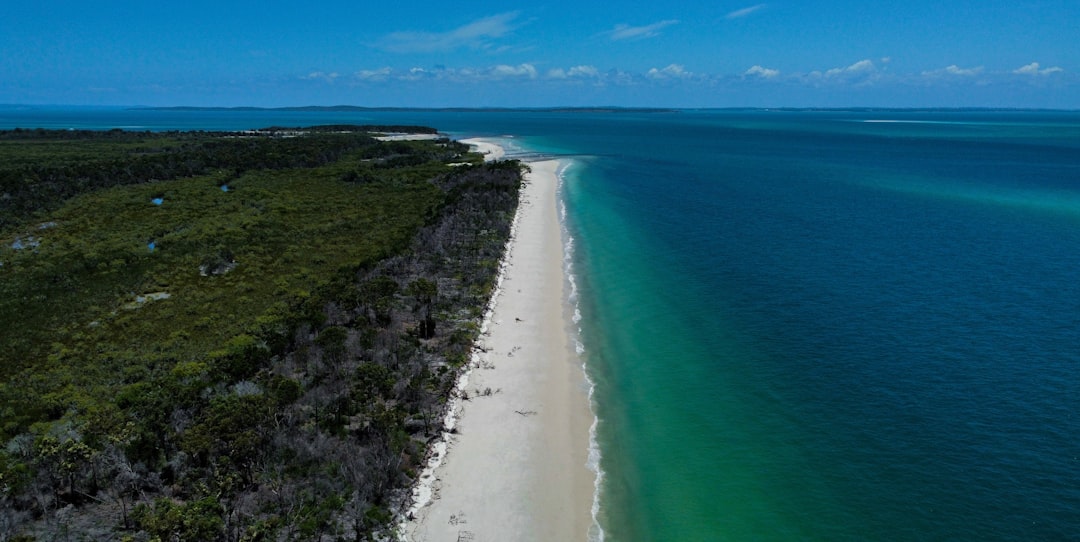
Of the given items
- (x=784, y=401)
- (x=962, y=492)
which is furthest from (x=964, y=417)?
(x=784, y=401)

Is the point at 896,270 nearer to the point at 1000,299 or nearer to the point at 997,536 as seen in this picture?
the point at 1000,299

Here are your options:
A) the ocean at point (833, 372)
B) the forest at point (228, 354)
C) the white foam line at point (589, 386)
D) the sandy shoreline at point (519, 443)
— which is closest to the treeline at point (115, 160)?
the forest at point (228, 354)

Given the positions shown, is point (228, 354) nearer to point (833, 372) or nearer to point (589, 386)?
point (589, 386)

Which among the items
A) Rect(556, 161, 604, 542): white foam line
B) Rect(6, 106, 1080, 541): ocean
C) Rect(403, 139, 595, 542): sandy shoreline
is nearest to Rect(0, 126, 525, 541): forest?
Rect(403, 139, 595, 542): sandy shoreline

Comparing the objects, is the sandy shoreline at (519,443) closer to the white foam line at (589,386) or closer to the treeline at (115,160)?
the white foam line at (589,386)

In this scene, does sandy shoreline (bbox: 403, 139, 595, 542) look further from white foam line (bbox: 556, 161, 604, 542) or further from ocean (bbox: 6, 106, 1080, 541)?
ocean (bbox: 6, 106, 1080, 541)

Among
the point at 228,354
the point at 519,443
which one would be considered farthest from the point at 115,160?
the point at 519,443
